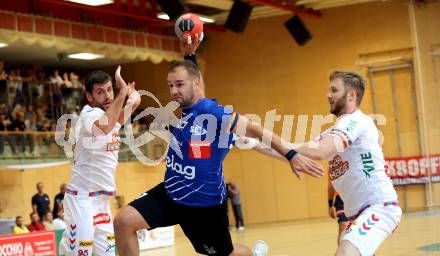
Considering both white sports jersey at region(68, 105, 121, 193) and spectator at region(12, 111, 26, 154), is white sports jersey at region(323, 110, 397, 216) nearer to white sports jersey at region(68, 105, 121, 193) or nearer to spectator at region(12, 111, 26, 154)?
white sports jersey at region(68, 105, 121, 193)

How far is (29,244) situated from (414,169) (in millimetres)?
18182

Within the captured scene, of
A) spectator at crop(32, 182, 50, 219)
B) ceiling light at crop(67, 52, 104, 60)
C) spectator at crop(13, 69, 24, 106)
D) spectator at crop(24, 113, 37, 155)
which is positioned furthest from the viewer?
ceiling light at crop(67, 52, 104, 60)

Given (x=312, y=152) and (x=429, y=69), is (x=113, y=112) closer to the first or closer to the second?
(x=312, y=152)

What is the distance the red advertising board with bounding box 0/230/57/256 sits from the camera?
1497 centimetres

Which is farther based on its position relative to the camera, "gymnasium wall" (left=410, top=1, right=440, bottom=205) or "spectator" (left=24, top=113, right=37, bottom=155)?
"gymnasium wall" (left=410, top=1, right=440, bottom=205)

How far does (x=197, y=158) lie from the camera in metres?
7.39

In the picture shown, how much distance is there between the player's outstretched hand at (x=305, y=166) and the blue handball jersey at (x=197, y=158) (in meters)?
1.08

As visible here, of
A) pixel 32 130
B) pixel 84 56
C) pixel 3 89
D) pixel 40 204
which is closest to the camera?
pixel 40 204

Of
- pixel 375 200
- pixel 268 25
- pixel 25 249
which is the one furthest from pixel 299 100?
pixel 375 200

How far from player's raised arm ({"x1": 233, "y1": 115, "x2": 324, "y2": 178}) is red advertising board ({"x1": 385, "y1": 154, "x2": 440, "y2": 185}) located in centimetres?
2367

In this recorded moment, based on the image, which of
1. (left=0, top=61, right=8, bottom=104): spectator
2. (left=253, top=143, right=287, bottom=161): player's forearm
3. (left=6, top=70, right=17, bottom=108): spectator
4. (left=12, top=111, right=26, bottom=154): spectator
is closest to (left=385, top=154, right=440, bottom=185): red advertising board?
(left=12, top=111, right=26, bottom=154): spectator

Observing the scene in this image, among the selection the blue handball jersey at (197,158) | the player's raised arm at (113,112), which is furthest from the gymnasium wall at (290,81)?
the blue handball jersey at (197,158)

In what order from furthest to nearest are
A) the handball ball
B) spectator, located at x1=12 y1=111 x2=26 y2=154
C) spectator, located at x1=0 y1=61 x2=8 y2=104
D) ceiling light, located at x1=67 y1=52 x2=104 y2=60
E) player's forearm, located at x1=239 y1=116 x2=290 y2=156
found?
ceiling light, located at x1=67 y1=52 x2=104 y2=60 < spectator, located at x1=0 y1=61 x2=8 y2=104 < spectator, located at x1=12 y1=111 x2=26 y2=154 < the handball ball < player's forearm, located at x1=239 y1=116 x2=290 y2=156

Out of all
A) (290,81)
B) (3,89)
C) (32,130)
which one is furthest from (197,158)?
(290,81)
